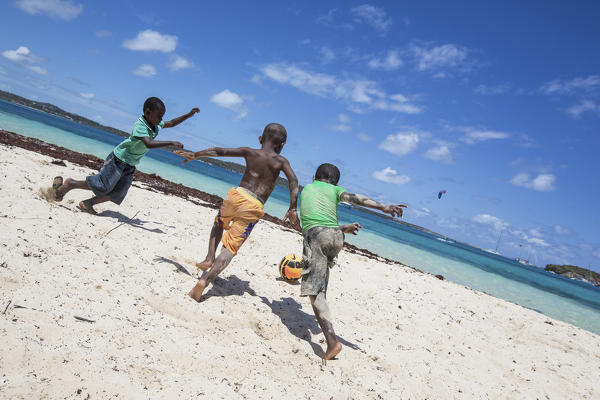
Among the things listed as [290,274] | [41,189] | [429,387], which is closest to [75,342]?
[290,274]

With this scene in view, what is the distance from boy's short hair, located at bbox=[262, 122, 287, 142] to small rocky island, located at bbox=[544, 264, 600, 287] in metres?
110

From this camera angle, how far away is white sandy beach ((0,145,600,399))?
2.30 metres

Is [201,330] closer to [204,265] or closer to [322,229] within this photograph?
[204,265]

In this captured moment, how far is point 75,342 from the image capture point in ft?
7.77

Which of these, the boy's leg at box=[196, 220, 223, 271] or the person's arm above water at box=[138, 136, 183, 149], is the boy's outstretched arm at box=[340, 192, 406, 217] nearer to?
the boy's leg at box=[196, 220, 223, 271]

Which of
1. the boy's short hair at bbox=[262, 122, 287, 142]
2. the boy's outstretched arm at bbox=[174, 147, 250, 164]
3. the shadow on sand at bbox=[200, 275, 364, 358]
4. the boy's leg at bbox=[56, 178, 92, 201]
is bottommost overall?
the shadow on sand at bbox=[200, 275, 364, 358]

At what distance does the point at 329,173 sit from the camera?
4.09m

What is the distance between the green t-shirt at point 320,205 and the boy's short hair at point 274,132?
75cm

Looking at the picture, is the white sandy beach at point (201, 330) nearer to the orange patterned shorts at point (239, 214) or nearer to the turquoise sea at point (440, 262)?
the orange patterned shorts at point (239, 214)

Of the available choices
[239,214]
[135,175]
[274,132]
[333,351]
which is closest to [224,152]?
[274,132]

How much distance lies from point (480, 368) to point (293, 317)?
2.77m

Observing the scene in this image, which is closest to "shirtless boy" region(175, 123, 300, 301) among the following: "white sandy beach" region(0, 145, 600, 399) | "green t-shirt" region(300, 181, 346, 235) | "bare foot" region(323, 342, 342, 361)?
"green t-shirt" region(300, 181, 346, 235)

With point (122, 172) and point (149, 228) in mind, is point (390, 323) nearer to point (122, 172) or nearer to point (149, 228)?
point (149, 228)

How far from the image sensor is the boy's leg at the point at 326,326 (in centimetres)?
341
